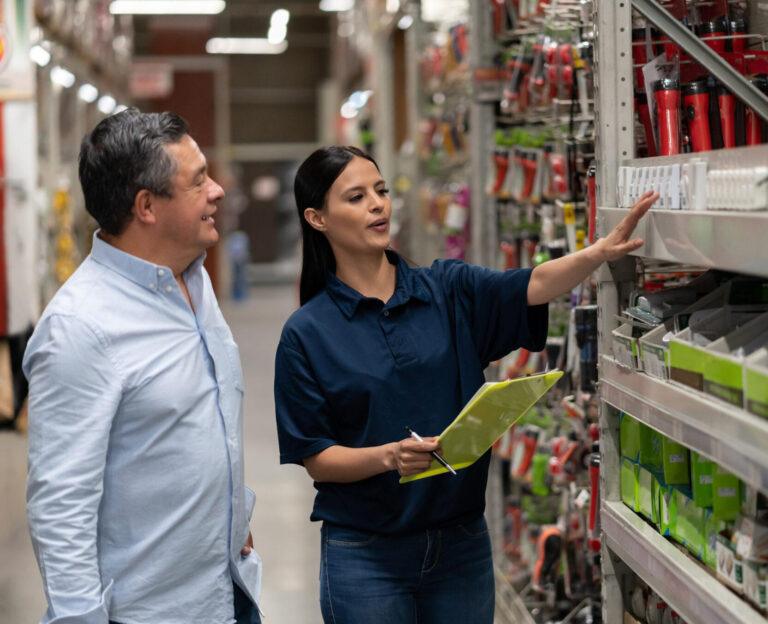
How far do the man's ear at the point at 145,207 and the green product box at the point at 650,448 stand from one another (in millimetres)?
1204

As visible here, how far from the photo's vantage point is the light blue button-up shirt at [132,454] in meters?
2.23

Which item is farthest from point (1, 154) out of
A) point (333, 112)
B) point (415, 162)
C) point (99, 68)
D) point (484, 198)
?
point (333, 112)

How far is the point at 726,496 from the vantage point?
2.35 m

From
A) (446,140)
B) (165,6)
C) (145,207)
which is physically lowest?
(145,207)

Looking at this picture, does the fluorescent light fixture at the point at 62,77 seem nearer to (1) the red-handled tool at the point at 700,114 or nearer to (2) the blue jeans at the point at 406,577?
(2) the blue jeans at the point at 406,577

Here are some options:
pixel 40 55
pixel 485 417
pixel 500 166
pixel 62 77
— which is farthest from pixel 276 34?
pixel 485 417

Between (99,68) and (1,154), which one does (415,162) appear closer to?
(1,154)

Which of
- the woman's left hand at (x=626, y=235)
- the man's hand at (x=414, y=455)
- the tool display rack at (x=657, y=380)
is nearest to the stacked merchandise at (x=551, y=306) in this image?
the tool display rack at (x=657, y=380)

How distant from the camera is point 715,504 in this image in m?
A: 2.37

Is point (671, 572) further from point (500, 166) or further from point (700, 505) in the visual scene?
point (500, 166)

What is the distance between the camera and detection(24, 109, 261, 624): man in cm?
223

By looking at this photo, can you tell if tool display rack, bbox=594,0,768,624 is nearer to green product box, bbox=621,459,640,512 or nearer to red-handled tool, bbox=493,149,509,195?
green product box, bbox=621,459,640,512

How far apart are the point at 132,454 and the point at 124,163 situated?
1.80 ft

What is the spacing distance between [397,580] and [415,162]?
5570 millimetres
